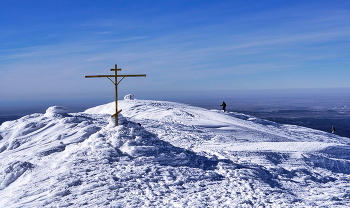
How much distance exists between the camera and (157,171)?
30.2 ft

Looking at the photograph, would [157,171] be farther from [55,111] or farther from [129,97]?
[129,97]

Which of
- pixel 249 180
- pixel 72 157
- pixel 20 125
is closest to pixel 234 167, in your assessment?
pixel 249 180

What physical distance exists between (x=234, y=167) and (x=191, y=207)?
3629 millimetres

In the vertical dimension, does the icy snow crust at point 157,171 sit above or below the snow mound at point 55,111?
below

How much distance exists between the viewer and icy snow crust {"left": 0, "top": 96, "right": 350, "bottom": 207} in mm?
7645

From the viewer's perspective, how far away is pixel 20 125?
1564 cm

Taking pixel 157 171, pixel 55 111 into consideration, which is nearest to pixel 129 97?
pixel 55 111

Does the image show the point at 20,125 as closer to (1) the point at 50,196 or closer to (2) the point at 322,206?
(1) the point at 50,196

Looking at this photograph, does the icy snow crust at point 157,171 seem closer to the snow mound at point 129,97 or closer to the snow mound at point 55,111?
the snow mound at point 55,111

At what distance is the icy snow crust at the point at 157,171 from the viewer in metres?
7.64

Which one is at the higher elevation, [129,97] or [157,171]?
[129,97]

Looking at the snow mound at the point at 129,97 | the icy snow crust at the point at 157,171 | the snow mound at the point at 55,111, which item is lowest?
the icy snow crust at the point at 157,171

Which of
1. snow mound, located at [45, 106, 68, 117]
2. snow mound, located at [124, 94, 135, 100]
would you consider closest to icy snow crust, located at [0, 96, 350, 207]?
snow mound, located at [45, 106, 68, 117]

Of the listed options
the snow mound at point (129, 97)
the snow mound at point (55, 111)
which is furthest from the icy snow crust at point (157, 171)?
the snow mound at point (129, 97)
